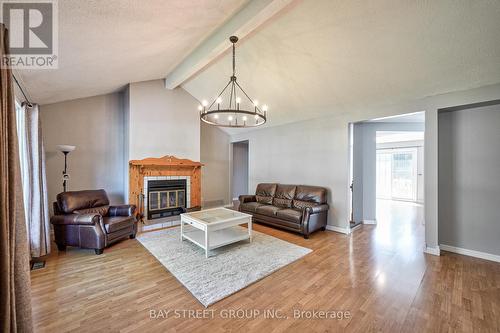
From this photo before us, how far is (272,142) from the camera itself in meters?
6.08

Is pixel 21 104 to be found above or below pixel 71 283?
above

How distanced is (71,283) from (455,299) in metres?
4.29

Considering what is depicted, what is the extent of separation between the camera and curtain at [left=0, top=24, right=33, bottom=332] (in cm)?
115

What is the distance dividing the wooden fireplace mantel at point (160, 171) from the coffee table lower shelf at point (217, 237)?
1.89m

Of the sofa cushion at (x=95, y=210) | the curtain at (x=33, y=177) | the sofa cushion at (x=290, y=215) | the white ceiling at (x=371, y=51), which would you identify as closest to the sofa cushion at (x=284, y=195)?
the sofa cushion at (x=290, y=215)

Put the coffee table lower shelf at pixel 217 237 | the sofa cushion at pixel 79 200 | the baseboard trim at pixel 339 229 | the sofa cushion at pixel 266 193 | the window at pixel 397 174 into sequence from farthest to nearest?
the window at pixel 397 174, the sofa cushion at pixel 266 193, the baseboard trim at pixel 339 229, the sofa cushion at pixel 79 200, the coffee table lower shelf at pixel 217 237

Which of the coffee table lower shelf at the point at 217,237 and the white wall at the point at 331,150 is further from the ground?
the white wall at the point at 331,150

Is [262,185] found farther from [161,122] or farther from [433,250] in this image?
[433,250]

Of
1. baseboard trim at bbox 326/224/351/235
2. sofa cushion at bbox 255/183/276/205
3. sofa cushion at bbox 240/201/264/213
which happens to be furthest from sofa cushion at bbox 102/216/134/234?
baseboard trim at bbox 326/224/351/235

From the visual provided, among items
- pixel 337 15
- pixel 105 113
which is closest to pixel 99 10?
pixel 337 15

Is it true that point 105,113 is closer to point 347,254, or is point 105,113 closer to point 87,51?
point 87,51

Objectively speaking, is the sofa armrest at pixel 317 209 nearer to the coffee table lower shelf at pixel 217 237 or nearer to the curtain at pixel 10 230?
the coffee table lower shelf at pixel 217 237

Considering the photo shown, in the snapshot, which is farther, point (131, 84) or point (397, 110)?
point (131, 84)

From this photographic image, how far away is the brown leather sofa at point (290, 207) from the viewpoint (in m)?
4.13
